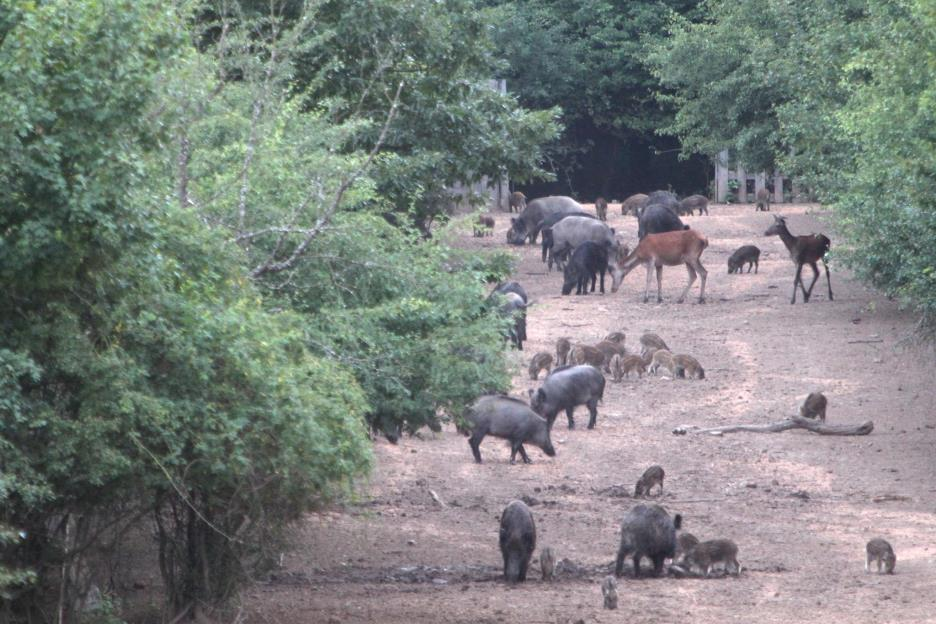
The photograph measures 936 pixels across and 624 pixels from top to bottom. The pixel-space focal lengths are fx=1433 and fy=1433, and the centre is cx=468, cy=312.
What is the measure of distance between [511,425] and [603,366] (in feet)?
16.9

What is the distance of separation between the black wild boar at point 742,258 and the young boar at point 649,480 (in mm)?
14259

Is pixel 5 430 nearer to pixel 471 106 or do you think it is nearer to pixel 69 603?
pixel 69 603

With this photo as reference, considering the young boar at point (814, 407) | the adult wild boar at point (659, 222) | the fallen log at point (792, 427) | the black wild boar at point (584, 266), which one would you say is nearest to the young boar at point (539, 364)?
the fallen log at point (792, 427)

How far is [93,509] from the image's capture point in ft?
25.5

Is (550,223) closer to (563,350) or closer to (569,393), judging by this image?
(563,350)

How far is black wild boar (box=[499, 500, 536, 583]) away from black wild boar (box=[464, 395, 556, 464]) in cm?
358

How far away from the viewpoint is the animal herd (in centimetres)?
1138

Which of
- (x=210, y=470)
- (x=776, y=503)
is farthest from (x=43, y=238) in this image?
(x=776, y=503)

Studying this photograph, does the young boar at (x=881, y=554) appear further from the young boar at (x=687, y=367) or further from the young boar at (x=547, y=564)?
the young boar at (x=687, y=367)

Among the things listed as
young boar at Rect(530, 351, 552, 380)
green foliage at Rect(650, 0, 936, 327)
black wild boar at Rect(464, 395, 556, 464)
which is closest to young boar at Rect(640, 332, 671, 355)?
young boar at Rect(530, 351, 552, 380)

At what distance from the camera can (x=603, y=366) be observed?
2009 centimetres

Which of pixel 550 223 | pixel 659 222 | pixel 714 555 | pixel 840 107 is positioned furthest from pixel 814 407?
pixel 550 223

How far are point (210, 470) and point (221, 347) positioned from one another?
689 millimetres

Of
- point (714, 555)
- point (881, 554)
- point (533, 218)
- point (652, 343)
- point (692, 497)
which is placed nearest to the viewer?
point (881, 554)
